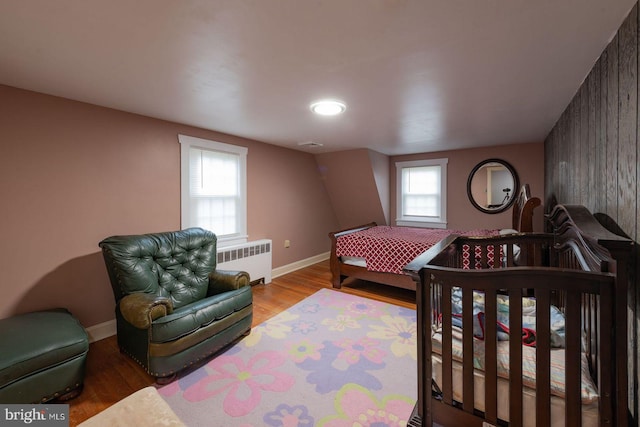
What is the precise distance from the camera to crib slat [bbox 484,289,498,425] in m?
1.08

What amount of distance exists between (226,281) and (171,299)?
0.48 metres

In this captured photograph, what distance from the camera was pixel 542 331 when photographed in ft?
3.33

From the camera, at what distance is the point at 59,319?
6.38 feet

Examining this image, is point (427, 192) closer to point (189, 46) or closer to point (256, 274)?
point (256, 274)

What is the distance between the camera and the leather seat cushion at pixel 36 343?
4.86 feet

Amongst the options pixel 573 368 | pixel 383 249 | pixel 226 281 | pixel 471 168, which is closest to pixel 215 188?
pixel 226 281

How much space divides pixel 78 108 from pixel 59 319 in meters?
1.84

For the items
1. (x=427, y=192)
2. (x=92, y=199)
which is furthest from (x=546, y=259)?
(x=92, y=199)

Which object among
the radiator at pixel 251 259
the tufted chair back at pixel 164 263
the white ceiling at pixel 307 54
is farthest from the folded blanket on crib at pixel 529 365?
the radiator at pixel 251 259

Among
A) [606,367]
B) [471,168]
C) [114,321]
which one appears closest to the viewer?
[606,367]

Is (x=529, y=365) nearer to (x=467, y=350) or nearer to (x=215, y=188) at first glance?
(x=467, y=350)

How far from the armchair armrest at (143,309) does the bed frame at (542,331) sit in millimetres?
1761

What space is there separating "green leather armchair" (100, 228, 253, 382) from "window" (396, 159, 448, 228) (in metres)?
3.78

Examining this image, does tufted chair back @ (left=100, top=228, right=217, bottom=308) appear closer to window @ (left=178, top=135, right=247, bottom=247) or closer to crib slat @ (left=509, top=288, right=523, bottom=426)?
window @ (left=178, top=135, right=247, bottom=247)
